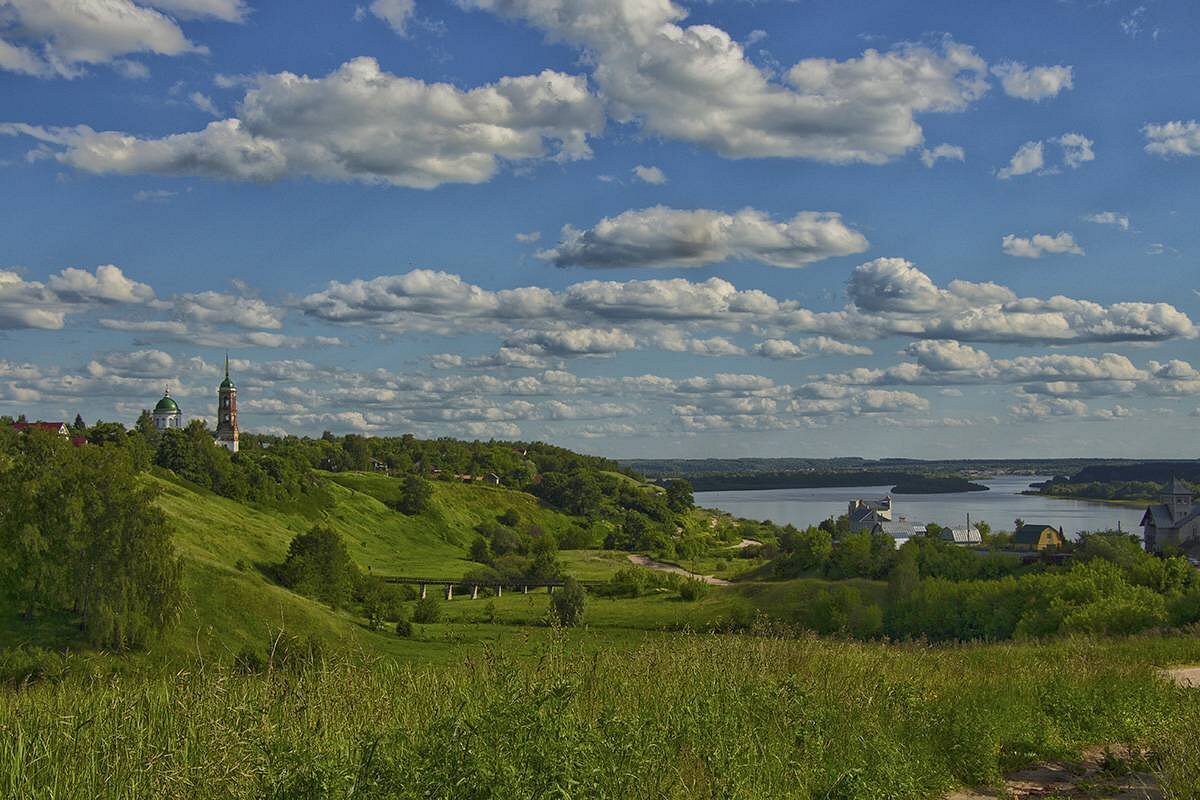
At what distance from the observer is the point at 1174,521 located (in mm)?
94438

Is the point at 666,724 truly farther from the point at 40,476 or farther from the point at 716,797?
the point at 40,476

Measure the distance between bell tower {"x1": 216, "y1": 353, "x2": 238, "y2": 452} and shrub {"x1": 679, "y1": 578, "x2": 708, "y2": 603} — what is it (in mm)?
91084

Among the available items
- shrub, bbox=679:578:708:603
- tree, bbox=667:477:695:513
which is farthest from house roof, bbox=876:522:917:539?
tree, bbox=667:477:695:513

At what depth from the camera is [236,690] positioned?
8.11 m

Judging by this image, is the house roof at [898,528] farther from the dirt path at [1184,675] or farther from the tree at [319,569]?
the dirt path at [1184,675]

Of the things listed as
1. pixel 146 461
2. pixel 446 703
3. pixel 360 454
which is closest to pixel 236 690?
pixel 446 703

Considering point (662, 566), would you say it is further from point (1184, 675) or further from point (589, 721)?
point (589, 721)

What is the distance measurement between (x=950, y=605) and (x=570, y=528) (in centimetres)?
10605

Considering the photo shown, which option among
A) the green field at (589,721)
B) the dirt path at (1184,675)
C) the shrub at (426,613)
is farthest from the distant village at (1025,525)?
the green field at (589,721)

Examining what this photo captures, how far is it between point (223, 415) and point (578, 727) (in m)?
163

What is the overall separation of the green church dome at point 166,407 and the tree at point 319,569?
311 feet

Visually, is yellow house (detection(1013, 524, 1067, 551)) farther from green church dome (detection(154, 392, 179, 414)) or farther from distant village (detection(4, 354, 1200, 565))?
green church dome (detection(154, 392, 179, 414))

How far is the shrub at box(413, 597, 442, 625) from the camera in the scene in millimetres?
81900

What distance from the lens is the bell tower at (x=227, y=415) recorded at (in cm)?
15538
